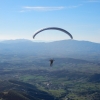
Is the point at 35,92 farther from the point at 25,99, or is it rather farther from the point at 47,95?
the point at 25,99

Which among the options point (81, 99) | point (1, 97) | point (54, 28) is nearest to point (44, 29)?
point (54, 28)

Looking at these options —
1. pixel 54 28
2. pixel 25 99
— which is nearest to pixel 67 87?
pixel 25 99

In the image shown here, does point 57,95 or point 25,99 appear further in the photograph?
point 57,95

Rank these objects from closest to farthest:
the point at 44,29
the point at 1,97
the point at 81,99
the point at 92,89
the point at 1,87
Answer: the point at 44,29 < the point at 1,97 < the point at 81,99 < the point at 1,87 < the point at 92,89

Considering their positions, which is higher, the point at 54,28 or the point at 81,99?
the point at 54,28

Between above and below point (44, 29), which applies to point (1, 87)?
below

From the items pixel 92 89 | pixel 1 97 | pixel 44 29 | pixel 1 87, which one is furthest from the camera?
pixel 92 89

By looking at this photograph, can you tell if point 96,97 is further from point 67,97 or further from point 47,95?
point 47,95

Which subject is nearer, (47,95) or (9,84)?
(47,95)

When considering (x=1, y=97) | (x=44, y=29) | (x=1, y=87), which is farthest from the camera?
(x=1, y=87)
